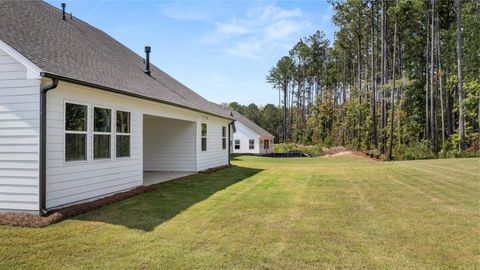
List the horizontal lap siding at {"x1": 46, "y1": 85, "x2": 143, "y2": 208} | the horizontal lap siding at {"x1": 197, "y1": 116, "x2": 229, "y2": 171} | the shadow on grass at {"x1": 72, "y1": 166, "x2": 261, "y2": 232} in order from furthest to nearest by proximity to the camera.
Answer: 1. the horizontal lap siding at {"x1": 197, "y1": 116, "x2": 229, "y2": 171}
2. the horizontal lap siding at {"x1": 46, "y1": 85, "x2": 143, "y2": 208}
3. the shadow on grass at {"x1": 72, "y1": 166, "x2": 261, "y2": 232}

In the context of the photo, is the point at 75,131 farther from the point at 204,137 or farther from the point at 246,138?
the point at 246,138

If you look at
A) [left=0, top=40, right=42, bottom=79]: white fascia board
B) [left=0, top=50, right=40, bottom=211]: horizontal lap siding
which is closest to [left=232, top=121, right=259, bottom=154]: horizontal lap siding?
[left=0, top=50, right=40, bottom=211]: horizontal lap siding

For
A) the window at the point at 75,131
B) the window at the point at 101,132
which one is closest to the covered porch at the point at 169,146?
the window at the point at 101,132

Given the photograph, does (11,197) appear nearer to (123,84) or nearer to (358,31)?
(123,84)

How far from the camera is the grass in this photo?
4.16 meters

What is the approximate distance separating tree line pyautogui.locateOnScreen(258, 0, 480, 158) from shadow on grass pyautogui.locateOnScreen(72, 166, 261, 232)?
17.8m

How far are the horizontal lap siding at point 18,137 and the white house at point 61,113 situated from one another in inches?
0.7

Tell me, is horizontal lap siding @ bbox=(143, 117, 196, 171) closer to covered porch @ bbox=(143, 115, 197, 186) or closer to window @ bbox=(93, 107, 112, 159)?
covered porch @ bbox=(143, 115, 197, 186)

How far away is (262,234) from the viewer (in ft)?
17.3

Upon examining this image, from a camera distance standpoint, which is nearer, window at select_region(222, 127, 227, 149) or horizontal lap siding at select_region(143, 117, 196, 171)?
horizontal lap siding at select_region(143, 117, 196, 171)

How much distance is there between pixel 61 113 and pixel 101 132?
140 cm

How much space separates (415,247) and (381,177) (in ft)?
27.7

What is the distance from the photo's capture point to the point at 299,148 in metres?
38.9

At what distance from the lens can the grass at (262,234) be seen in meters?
4.16
